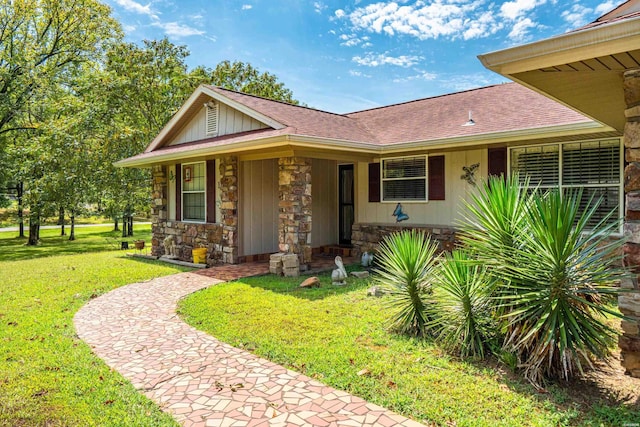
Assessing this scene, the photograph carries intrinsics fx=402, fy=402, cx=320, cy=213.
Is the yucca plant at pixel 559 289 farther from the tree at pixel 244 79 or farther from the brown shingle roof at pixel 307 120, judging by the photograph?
the tree at pixel 244 79

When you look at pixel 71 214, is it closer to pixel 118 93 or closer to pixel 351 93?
pixel 118 93

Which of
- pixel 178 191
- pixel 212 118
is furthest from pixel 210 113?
pixel 178 191

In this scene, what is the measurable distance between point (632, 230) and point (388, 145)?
6.37 metres

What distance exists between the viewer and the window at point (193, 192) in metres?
11.2

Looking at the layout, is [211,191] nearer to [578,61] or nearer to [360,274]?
[360,274]

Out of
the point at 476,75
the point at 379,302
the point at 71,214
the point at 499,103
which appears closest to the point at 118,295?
the point at 379,302

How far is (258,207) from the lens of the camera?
1048cm

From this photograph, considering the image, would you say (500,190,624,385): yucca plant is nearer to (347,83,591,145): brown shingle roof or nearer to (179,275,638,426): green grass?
(179,275,638,426): green grass

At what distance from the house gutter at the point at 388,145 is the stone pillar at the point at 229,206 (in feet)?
2.18

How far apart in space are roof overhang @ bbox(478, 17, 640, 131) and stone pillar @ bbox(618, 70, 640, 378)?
28cm

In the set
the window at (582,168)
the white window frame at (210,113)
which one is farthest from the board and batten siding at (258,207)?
the window at (582,168)

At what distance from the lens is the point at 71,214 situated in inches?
664

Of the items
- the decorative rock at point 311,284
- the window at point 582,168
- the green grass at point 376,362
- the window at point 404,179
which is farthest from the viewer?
the window at point 404,179

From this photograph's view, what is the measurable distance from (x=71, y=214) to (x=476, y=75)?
22499mm
